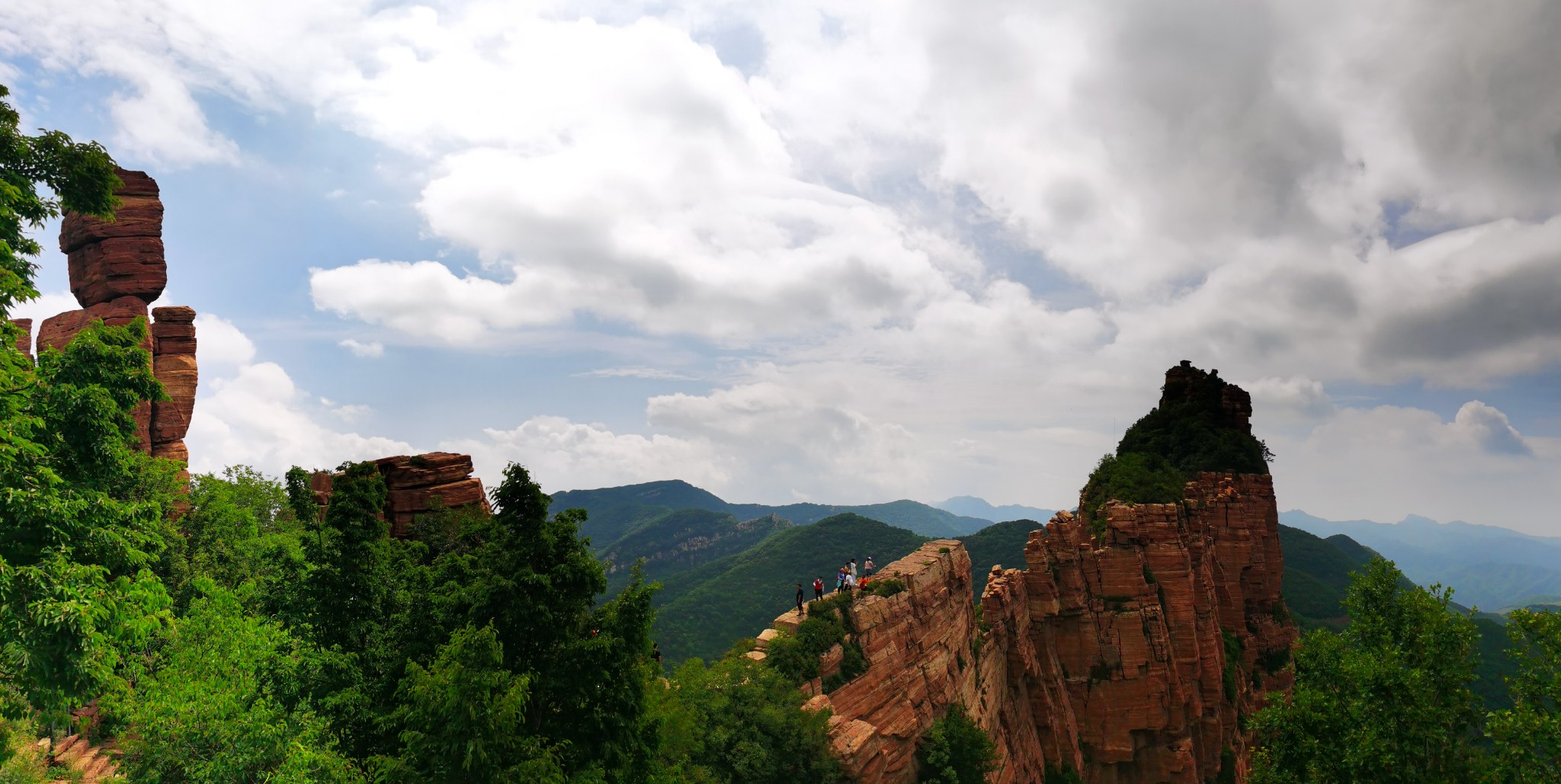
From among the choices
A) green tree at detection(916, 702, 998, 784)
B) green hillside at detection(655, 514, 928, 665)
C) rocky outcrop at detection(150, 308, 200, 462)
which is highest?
rocky outcrop at detection(150, 308, 200, 462)

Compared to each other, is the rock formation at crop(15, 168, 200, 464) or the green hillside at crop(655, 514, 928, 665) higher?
the rock formation at crop(15, 168, 200, 464)

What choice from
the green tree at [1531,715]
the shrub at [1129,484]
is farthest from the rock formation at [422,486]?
the shrub at [1129,484]

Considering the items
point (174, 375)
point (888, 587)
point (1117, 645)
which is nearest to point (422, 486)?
point (888, 587)

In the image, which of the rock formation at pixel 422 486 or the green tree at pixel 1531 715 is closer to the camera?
the green tree at pixel 1531 715

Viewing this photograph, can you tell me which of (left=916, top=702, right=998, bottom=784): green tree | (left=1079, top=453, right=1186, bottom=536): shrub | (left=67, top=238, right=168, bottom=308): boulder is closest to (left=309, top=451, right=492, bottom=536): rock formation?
(left=916, top=702, right=998, bottom=784): green tree

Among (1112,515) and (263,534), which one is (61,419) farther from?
(1112,515)

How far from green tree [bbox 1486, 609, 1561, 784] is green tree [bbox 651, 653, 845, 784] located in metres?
23.3

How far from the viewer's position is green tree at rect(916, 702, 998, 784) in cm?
3450

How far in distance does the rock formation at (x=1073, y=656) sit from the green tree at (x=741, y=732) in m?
4.18

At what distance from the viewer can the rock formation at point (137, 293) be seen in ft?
145

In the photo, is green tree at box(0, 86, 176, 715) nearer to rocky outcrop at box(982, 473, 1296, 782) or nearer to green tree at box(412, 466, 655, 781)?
green tree at box(412, 466, 655, 781)

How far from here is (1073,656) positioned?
168 feet

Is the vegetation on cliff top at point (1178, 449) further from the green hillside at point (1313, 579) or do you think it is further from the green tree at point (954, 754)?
the green tree at point (954, 754)

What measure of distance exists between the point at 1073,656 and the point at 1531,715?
106 feet
